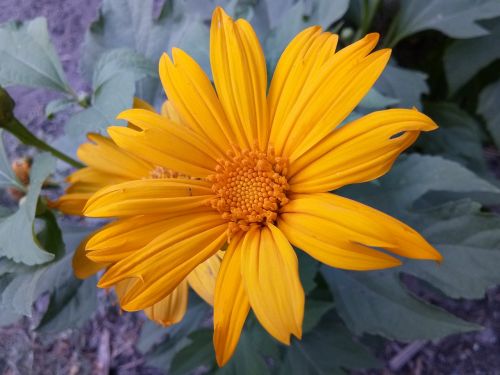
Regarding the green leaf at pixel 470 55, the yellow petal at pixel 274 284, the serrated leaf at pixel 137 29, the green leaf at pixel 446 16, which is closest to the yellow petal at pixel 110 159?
the serrated leaf at pixel 137 29

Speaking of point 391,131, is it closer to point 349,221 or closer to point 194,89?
point 349,221

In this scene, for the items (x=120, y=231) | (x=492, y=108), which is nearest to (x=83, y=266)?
(x=120, y=231)

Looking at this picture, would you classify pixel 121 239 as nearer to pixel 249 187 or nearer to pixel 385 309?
pixel 249 187

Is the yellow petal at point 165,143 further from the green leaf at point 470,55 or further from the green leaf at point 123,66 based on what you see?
the green leaf at point 470,55

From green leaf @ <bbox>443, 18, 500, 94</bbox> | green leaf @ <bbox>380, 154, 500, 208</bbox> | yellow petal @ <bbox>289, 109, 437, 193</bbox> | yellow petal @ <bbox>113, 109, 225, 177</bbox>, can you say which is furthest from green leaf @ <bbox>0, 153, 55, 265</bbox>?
green leaf @ <bbox>443, 18, 500, 94</bbox>

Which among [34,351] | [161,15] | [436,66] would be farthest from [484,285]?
[34,351]

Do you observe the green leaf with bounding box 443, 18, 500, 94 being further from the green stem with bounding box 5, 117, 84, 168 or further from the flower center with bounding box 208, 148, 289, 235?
the green stem with bounding box 5, 117, 84, 168
